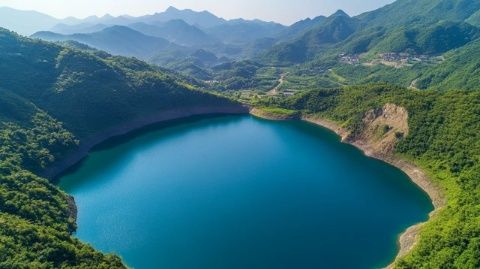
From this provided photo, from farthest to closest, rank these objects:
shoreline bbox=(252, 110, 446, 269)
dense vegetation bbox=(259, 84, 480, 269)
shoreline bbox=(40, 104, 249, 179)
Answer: shoreline bbox=(40, 104, 249, 179) → shoreline bbox=(252, 110, 446, 269) → dense vegetation bbox=(259, 84, 480, 269)

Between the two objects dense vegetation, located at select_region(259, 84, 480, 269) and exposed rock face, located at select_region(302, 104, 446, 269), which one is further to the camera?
exposed rock face, located at select_region(302, 104, 446, 269)

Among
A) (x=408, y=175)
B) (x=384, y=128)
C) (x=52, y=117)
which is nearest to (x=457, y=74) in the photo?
(x=384, y=128)

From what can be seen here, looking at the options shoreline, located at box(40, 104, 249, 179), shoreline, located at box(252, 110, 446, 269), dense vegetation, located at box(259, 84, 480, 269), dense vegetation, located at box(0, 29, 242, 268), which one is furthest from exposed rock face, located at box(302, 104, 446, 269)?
dense vegetation, located at box(0, 29, 242, 268)

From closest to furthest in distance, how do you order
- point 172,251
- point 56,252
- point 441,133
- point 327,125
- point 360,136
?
point 56,252 < point 172,251 < point 441,133 < point 360,136 < point 327,125

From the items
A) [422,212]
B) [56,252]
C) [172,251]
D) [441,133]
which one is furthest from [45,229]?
[441,133]

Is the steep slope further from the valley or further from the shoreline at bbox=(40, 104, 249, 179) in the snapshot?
the shoreline at bbox=(40, 104, 249, 179)

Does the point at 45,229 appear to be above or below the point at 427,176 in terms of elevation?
above

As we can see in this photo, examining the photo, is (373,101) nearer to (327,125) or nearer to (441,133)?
(327,125)
